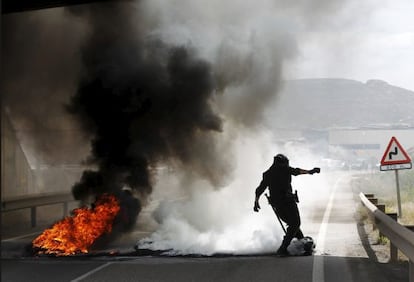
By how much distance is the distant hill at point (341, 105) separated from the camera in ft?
27.7

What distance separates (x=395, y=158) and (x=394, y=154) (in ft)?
0.20

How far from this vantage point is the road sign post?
7707 mm

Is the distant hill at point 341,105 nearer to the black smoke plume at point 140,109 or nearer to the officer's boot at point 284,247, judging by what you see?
the black smoke plume at point 140,109

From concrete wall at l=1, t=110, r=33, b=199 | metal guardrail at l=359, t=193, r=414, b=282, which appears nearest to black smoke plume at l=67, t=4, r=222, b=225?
concrete wall at l=1, t=110, r=33, b=199

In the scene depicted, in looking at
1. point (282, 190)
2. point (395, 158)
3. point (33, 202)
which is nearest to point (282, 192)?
point (282, 190)

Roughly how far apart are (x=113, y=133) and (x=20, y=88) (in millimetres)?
3312

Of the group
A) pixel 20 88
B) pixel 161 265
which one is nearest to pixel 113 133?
pixel 20 88

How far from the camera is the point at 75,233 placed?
8852mm

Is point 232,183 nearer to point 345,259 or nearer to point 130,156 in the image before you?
point 130,156

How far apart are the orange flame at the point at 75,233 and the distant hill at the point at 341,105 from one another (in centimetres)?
372

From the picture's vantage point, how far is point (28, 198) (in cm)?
1174

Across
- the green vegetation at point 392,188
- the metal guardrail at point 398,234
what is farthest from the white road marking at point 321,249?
the green vegetation at point 392,188

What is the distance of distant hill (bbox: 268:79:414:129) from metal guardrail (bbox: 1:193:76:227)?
18.8 feet

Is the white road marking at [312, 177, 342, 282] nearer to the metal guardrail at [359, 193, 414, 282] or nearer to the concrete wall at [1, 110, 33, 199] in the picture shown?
the metal guardrail at [359, 193, 414, 282]
